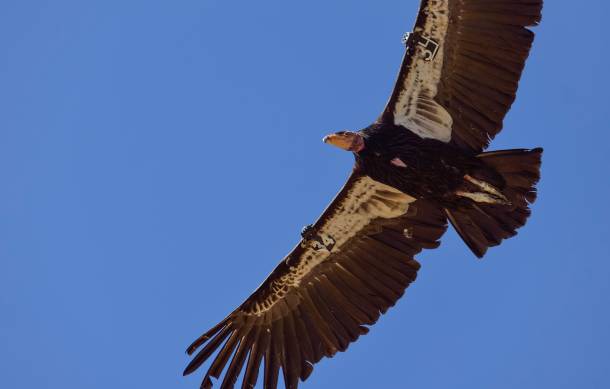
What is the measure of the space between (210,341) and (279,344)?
1201 millimetres

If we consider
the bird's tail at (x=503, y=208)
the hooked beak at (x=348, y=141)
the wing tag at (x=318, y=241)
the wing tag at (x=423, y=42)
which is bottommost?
the bird's tail at (x=503, y=208)

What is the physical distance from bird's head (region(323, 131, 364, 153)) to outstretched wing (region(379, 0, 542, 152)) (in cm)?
63

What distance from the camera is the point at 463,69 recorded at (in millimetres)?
17078

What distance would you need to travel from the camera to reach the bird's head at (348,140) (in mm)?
17266

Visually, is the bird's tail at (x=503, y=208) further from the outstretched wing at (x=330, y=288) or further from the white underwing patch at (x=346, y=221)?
the white underwing patch at (x=346, y=221)

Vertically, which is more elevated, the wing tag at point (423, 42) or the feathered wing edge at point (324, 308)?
the wing tag at point (423, 42)

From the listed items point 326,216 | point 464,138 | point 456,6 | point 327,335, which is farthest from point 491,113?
point 327,335

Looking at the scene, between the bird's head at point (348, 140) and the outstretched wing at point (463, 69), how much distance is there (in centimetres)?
63

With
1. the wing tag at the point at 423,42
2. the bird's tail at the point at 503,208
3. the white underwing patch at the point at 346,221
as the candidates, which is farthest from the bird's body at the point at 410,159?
the wing tag at the point at 423,42

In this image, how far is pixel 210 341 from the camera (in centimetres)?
1828

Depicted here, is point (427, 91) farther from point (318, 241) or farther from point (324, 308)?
point (324, 308)

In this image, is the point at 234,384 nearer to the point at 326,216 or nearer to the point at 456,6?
the point at 326,216

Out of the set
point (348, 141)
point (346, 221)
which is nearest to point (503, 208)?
point (348, 141)

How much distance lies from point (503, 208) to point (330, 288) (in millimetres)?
3410
